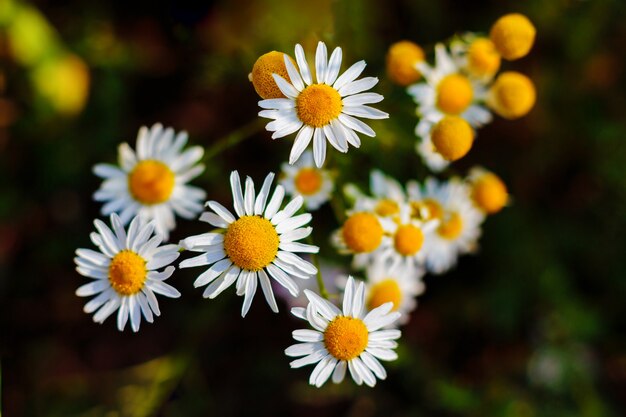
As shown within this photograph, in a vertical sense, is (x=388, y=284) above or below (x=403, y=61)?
below

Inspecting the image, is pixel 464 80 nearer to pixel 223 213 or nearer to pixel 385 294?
pixel 385 294

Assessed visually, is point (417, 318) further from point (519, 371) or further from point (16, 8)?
point (16, 8)

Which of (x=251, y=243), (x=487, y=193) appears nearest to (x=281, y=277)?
(x=251, y=243)

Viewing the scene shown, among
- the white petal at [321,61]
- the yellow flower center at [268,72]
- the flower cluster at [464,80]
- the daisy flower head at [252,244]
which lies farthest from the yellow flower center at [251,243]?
the flower cluster at [464,80]

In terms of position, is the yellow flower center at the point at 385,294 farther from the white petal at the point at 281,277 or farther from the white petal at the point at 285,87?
the white petal at the point at 285,87

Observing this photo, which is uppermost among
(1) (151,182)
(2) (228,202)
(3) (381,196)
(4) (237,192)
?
(2) (228,202)

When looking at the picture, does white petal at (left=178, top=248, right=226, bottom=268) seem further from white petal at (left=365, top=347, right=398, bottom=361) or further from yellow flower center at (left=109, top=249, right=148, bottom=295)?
white petal at (left=365, top=347, right=398, bottom=361)

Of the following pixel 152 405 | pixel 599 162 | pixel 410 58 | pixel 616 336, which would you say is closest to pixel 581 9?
pixel 599 162

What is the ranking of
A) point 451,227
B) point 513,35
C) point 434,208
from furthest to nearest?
point 451,227 < point 434,208 < point 513,35
